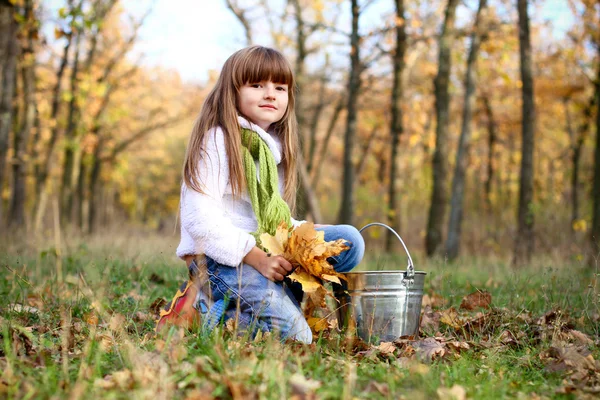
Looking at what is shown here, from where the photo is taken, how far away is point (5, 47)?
747cm

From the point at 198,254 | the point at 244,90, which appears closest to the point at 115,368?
the point at 198,254

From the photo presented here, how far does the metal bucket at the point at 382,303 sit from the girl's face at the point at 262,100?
3.01ft

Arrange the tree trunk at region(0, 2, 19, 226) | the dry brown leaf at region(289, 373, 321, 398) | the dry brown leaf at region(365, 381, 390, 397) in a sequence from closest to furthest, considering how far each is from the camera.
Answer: the dry brown leaf at region(289, 373, 321, 398) → the dry brown leaf at region(365, 381, 390, 397) → the tree trunk at region(0, 2, 19, 226)

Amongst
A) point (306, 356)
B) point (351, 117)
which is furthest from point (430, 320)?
point (351, 117)

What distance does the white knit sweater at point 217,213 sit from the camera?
2.91m

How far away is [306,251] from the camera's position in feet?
9.15

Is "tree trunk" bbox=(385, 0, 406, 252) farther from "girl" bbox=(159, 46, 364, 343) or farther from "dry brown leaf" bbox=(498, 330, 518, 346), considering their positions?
"dry brown leaf" bbox=(498, 330, 518, 346)

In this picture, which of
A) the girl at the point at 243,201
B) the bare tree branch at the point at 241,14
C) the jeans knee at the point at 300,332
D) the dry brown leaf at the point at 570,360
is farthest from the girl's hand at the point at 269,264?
the bare tree branch at the point at 241,14

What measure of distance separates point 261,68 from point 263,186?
2.12 feet

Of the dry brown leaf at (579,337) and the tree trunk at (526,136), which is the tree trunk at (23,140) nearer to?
the tree trunk at (526,136)

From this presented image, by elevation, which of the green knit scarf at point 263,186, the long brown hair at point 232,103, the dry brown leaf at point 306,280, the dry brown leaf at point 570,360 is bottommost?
the dry brown leaf at point 570,360

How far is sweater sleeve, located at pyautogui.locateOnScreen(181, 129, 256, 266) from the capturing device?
2902mm

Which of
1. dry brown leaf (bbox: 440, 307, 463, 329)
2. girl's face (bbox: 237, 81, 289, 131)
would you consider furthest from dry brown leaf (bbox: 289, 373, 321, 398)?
girl's face (bbox: 237, 81, 289, 131)

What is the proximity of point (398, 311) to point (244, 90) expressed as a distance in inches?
56.5
